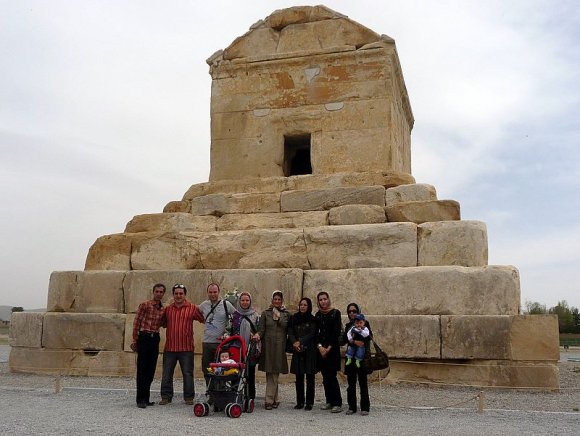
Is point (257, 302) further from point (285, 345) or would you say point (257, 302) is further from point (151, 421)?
point (151, 421)

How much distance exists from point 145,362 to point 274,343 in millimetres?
1469

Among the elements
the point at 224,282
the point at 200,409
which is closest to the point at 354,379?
the point at 200,409

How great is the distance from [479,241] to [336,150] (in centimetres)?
309

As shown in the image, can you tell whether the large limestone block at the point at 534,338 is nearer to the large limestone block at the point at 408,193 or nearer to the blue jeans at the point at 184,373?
the large limestone block at the point at 408,193

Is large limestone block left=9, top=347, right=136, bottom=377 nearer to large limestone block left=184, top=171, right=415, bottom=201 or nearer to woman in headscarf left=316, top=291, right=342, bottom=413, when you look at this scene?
large limestone block left=184, top=171, right=415, bottom=201

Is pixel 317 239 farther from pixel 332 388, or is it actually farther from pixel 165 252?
pixel 332 388

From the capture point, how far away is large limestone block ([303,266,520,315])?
7.67m

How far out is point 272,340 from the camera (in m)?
6.50

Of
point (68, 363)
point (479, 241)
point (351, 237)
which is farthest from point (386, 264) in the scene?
point (68, 363)

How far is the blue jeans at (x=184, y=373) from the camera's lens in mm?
6696

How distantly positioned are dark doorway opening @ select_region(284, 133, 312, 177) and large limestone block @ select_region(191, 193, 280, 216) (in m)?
1.10

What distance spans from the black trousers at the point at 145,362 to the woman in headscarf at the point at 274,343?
1.25 metres

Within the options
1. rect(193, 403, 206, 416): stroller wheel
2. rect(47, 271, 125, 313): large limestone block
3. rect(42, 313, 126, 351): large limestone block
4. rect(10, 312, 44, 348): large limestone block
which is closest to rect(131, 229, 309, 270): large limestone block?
rect(47, 271, 125, 313): large limestone block

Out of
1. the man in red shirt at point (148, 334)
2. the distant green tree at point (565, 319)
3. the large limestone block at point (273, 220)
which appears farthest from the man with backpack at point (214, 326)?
the distant green tree at point (565, 319)
